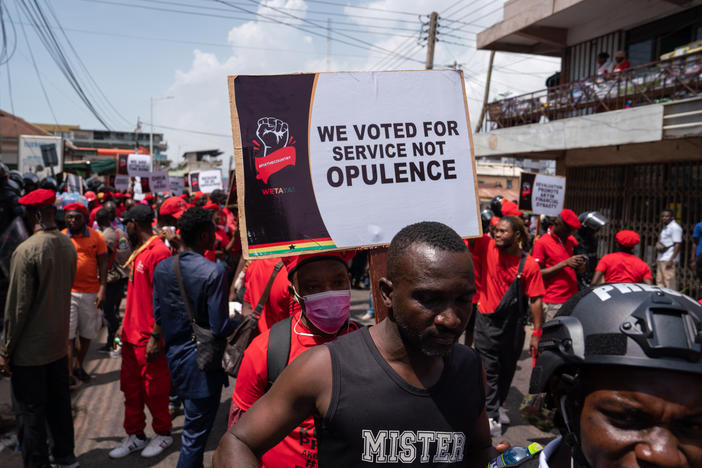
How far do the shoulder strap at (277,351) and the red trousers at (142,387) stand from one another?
2257 millimetres

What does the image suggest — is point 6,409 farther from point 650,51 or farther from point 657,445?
point 650,51

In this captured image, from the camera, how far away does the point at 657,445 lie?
1.05 m

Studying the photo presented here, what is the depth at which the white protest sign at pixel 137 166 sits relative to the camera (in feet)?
43.6

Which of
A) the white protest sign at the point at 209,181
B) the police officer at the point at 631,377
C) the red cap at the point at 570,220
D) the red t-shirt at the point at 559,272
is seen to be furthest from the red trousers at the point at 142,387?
the white protest sign at the point at 209,181

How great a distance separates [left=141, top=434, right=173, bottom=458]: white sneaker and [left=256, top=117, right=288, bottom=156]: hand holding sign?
3205mm

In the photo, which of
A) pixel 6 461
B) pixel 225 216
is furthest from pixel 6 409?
pixel 225 216

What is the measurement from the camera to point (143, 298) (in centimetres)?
408

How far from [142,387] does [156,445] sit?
513 millimetres

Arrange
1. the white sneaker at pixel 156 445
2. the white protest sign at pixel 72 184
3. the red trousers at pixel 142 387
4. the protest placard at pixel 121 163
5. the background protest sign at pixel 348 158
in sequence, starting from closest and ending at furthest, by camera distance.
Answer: the background protest sign at pixel 348 158 < the red trousers at pixel 142 387 < the white sneaker at pixel 156 445 < the white protest sign at pixel 72 184 < the protest placard at pixel 121 163

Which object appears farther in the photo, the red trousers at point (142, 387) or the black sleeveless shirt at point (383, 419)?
the red trousers at point (142, 387)

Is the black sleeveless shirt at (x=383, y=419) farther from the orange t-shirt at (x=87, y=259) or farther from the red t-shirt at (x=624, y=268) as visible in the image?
the orange t-shirt at (x=87, y=259)

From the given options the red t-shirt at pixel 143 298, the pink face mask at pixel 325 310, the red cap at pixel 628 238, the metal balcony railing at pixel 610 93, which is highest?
the metal balcony railing at pixel 610 93

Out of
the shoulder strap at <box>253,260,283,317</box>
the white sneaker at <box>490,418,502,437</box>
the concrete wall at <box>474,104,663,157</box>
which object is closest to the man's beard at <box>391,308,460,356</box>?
the shoulder strap at <box>253,260,283,317</box>

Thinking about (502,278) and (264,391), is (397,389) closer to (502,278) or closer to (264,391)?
(264,391)
